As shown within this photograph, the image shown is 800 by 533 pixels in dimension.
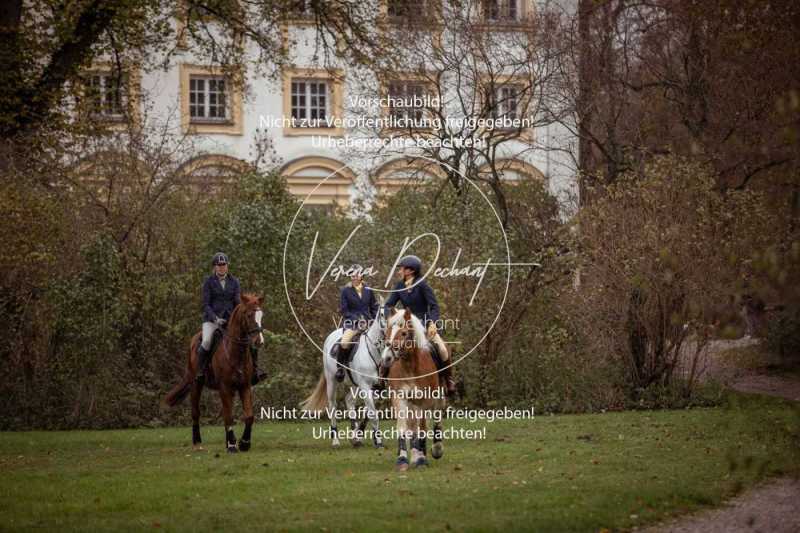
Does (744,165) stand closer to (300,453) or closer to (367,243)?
(367,243)

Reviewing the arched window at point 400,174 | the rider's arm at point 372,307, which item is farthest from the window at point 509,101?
the rider's arm at point 372,307

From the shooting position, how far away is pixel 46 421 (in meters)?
25.1

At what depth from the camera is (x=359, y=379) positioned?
18125 mm

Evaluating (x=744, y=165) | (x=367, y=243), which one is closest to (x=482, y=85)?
(x=367, y=243)

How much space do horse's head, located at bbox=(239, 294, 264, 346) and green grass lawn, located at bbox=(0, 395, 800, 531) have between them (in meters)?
1.73

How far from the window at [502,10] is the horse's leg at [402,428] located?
17168mm

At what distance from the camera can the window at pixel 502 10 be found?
2970 cm

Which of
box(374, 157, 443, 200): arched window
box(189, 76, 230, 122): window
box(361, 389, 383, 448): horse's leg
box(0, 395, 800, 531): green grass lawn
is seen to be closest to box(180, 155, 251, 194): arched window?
box(374, 157, 443, 200): arched window

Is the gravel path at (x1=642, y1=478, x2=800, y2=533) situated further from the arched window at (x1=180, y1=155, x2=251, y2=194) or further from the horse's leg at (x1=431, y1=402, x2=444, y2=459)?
the arched window at (x1=180, y1=155, x2=251, y2=194)

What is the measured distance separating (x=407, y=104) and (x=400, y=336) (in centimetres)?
1555

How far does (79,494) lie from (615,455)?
7.04 metres

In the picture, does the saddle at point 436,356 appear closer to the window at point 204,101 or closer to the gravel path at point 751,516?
the gravel path at point 751,516

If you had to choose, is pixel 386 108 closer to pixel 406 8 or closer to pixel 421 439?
pixel 406 8

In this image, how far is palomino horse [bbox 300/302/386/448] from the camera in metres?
17.9
